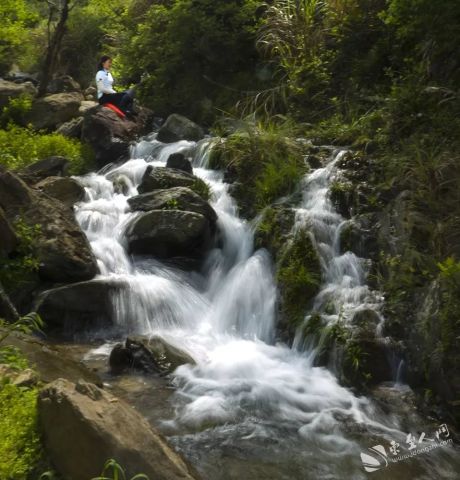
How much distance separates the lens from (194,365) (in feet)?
19.8

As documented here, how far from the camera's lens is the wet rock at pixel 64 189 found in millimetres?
9227

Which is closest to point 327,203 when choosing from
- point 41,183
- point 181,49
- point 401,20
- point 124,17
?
point 401,20

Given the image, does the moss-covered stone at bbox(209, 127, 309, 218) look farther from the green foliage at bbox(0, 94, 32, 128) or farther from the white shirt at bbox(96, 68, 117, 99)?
Answer: the green foliage at bbox(0, 94, 32, 128)

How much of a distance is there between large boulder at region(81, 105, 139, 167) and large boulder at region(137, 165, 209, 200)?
94.2 inches

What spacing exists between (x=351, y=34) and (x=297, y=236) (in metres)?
5.86

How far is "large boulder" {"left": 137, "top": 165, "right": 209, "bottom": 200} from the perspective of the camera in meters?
9.15

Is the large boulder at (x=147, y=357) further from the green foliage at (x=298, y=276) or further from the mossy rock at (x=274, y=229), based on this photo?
the mossy rock at (x=274, y=229)

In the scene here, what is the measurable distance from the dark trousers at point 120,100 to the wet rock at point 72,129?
2.30 feet

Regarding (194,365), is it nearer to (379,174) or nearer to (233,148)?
(379,174)

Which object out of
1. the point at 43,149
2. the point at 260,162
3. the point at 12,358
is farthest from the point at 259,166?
the point at 12,358

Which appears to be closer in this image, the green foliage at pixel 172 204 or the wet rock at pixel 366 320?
the wet rock at pixel 366 320

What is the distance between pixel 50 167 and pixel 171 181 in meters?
2.90

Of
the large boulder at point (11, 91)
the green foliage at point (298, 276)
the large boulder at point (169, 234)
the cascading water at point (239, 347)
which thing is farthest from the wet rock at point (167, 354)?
the large boulder at point (11, 91)

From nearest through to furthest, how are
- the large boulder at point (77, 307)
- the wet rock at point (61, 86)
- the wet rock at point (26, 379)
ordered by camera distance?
the wet rock at point (26, 379) → the large boulder at point (77, 307) → the wet rock at point (61, 86)
